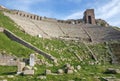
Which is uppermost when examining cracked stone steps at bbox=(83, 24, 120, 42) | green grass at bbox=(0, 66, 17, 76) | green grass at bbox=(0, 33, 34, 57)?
cracked stone steps at bbox=(83, 24, 120, 42)

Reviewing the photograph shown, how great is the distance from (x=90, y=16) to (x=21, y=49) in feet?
181

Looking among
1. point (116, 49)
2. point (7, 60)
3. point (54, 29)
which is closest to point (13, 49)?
point (7, 60)

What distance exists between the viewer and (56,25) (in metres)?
74.2

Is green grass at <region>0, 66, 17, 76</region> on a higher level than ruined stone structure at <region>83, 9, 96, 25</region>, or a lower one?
lower

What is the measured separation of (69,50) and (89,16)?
44.2 m

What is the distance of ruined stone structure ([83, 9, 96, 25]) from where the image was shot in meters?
89.6

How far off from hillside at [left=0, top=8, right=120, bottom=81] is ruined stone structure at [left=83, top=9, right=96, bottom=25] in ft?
40.5

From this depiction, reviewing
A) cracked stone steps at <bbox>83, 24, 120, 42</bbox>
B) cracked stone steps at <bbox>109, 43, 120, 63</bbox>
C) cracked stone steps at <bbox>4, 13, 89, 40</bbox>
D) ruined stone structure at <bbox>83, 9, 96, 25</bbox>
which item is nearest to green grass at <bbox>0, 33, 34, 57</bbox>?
cracked stone steps at <bbox>109, 43, 120, 63</bbox>

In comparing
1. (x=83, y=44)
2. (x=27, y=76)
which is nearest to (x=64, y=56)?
(x=83, y=44)

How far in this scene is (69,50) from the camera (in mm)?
48031

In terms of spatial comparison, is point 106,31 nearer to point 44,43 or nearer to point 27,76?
point 44,43

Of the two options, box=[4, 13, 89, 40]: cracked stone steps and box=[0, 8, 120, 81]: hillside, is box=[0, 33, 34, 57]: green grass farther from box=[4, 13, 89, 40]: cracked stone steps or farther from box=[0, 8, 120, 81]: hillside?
box=[4, 13, 89, 40]: cracked stone steps

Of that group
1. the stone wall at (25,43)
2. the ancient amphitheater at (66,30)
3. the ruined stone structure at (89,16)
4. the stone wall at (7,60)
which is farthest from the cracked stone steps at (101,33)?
the stone wall at (7,60)

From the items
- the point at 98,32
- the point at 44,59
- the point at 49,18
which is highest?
the point at 49,18
